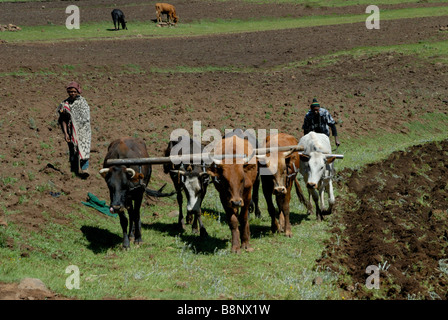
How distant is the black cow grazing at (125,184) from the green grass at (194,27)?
26.2m

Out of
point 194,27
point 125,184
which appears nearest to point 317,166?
point 125,184

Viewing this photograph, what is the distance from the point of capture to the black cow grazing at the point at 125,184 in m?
9.84

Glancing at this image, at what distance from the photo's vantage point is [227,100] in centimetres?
2230

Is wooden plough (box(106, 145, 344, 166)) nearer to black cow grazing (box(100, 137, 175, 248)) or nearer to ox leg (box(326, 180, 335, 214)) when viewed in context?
black cow grazing (box(100, 137, 175, 248))

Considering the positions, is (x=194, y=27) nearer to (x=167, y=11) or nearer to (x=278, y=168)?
(x=167, y=11)

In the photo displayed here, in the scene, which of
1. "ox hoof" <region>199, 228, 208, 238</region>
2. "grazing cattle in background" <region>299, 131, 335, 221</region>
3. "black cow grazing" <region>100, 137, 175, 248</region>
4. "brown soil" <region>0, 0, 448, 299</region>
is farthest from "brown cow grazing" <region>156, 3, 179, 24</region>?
"ox hoof" <region>199, 228, 208, 238</region>

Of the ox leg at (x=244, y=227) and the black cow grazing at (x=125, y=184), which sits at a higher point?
the black cow grazing at (x=125, y=184)

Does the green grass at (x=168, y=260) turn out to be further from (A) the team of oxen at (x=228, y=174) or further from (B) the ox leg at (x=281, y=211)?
(A) the team of oxen at (x=228, y=174)

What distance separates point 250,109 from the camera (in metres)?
21.5

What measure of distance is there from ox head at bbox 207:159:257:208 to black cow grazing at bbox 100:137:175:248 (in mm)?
1421

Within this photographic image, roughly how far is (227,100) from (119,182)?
42.4 feet

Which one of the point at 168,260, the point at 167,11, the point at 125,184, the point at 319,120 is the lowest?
the point at 168,260

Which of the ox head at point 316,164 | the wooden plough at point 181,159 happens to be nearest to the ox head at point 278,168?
the wooden plough at point 181,159

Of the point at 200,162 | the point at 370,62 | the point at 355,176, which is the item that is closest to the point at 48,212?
the point at 200,162
